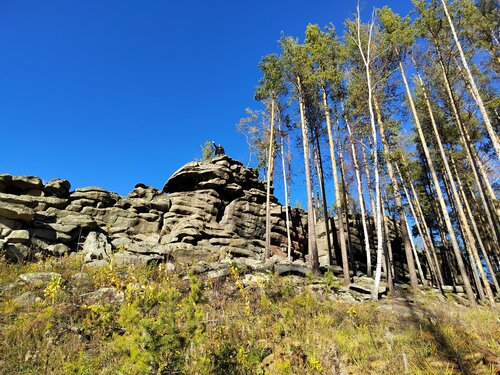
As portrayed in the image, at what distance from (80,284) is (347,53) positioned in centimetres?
1673

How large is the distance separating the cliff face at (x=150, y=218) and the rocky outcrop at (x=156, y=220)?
4cm

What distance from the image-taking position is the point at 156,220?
18.3 meters

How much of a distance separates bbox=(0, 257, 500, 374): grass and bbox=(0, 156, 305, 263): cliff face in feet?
18.5

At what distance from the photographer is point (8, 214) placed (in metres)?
12.0

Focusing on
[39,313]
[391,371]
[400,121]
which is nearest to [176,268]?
[39,313]

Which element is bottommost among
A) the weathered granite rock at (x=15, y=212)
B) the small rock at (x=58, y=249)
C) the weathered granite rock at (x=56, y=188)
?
the small rock at (x=58, y=249)

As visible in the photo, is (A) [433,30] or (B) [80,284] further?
(A) [433,30]

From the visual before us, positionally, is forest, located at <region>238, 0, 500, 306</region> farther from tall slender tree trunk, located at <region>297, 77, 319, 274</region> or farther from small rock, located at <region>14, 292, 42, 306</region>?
small rock, located at <region>14, 292, 42, 306</region>

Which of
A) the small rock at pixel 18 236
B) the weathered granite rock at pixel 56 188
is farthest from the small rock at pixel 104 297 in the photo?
the weathered granite rock at pixel 56 188

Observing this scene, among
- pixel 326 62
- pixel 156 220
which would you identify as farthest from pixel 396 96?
pixel 156 220

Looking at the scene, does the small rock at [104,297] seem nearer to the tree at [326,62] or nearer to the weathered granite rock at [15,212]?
the weathered granite rock at [15,212]

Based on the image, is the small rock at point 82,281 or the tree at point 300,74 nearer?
the small rock at point 82,281

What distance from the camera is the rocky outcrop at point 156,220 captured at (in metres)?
12.2

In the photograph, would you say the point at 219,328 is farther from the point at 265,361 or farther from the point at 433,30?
the point at 433,30
